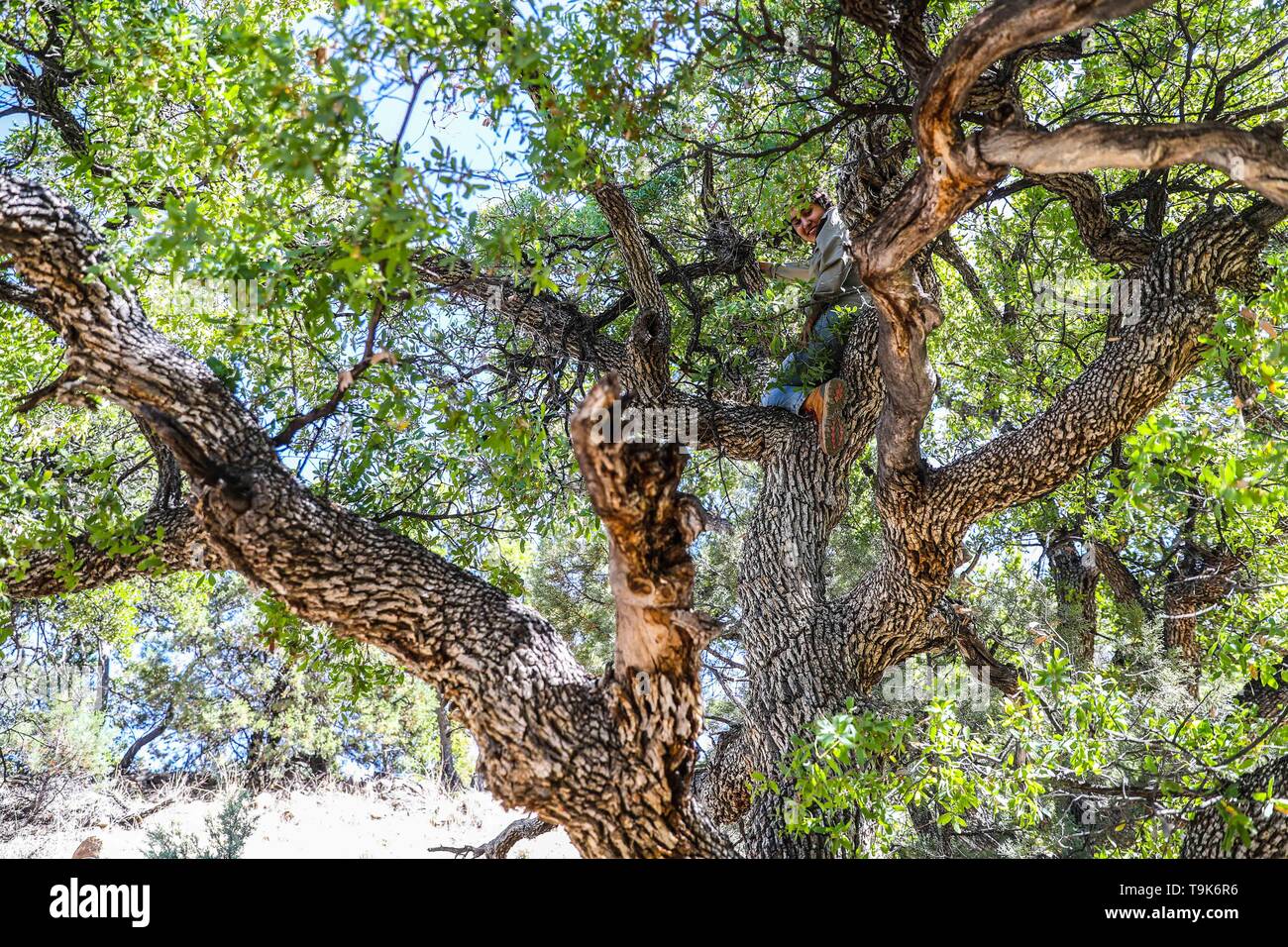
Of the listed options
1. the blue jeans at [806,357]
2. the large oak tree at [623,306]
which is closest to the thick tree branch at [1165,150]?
the large oak tree at [623,306]

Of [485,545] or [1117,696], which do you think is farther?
[485,545]

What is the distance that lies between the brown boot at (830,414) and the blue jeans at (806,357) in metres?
0.25

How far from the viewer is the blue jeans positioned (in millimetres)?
5609

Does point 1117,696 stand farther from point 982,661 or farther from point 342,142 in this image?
point 342,142

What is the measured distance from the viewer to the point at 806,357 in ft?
18.6

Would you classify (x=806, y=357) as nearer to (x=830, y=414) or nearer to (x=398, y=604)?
(x=830, y=414)

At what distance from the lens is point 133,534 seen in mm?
3613

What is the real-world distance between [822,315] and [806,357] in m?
0.27

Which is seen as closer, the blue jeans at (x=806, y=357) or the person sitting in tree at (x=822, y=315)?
the person sitting in tree at (x=822, y=315)

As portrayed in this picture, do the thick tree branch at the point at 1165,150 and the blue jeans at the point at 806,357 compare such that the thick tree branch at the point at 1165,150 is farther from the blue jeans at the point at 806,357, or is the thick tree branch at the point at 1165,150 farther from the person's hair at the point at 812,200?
the blue jeans at the point at 806,357

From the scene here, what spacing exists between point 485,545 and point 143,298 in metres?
2.45

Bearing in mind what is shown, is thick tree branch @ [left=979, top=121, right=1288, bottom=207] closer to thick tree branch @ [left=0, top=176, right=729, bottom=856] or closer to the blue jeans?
thick tree branch @ [left=0, top=176, right=729, bottom=856]

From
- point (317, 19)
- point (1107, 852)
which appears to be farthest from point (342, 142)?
point (1107, 852)

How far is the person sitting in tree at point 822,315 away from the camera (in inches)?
209
